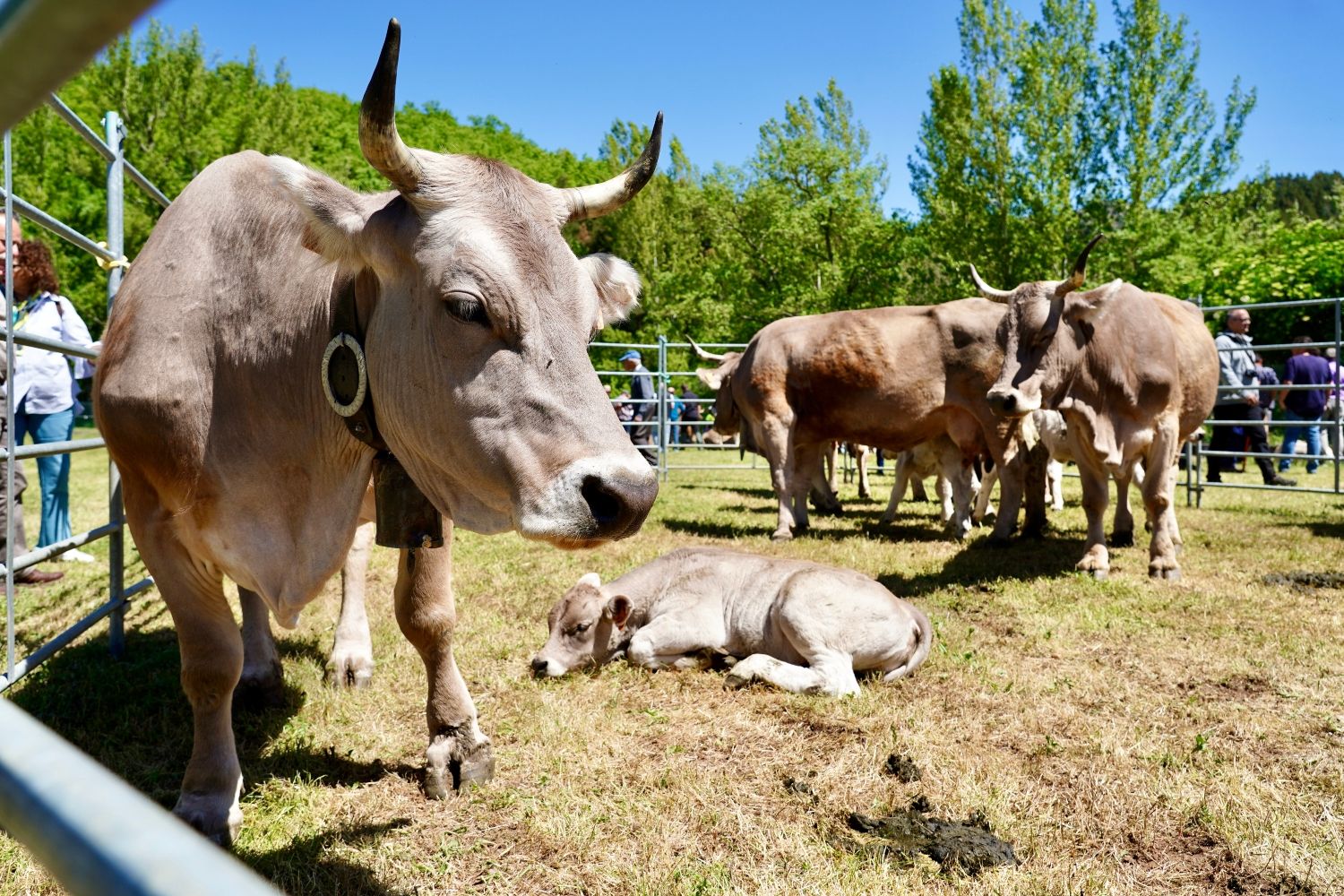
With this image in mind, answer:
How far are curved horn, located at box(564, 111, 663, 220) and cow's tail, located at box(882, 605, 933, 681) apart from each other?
2.86 m

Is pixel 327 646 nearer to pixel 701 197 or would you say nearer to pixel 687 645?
pixel 687 645

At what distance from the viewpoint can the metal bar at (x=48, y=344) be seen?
3.79m

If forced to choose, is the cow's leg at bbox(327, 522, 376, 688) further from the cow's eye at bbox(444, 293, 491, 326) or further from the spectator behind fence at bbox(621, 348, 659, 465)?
the spectator behind fence at bbox(621, 348, 659, 465)

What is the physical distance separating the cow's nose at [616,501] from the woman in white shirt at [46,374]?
5.02 meters

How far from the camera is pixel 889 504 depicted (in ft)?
36.4

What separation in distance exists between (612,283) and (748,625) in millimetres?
2598

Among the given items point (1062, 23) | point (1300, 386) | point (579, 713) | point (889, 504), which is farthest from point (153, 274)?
point (1062, 23)

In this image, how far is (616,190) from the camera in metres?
2.99

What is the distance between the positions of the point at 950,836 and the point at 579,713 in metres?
1.75

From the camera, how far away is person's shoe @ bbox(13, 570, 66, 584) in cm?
663

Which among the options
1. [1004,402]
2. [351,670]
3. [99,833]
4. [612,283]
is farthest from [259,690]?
[1004,402]

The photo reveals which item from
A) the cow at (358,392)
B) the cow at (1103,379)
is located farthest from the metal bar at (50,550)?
the cow at (1103,379)

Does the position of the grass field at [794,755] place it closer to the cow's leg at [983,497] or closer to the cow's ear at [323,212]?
the cow's ear at [323,212]

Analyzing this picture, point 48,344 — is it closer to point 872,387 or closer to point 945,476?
point 872,387
